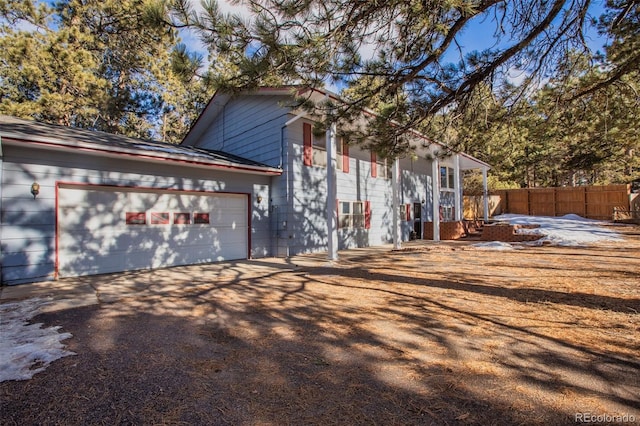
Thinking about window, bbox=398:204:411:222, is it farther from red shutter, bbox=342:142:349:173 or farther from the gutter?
the gutter

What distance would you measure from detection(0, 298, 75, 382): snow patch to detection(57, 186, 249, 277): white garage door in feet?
9.08

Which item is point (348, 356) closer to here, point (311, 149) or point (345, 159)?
point (311, 149)

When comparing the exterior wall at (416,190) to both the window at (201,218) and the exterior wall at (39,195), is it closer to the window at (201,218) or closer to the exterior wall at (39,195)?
the window at (201,218)

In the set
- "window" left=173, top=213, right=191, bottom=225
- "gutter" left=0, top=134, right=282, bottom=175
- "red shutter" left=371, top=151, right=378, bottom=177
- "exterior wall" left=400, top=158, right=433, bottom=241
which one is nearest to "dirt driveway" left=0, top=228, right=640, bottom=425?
"window" left=173, top=213, right=191, bottom=225

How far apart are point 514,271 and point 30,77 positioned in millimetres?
14644

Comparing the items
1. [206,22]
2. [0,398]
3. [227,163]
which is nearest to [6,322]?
[0,398]

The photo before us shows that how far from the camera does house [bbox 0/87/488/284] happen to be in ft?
21.0

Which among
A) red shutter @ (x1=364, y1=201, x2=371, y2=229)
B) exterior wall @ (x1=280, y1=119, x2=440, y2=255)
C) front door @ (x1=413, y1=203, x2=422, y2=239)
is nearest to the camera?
exterior wall @ (x1=280, y1=119, x2=440, y2=255)

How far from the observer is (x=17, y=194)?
247 inches

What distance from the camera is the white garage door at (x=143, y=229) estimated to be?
22.8 feet

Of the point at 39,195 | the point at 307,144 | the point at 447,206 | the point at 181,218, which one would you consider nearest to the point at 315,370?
the point at 39,195

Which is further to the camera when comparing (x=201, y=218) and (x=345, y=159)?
(x=345, y=159)

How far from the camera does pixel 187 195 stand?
8.67 meters

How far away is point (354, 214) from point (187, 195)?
5975 millimetres
